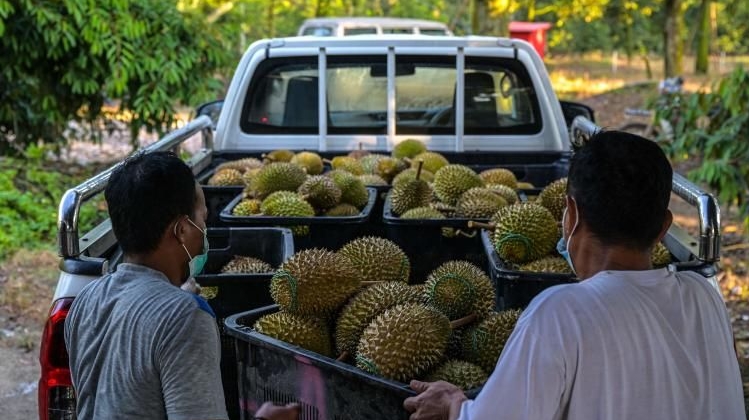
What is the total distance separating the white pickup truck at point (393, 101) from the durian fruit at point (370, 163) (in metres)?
0.35

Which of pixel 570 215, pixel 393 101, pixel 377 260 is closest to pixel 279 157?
pixel 393 101

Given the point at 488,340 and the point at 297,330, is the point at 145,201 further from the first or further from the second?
the point at 488,340

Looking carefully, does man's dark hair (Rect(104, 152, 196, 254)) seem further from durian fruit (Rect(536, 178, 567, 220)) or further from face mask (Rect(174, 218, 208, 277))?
durian fruit (Rect(536, 178, 567, 220))

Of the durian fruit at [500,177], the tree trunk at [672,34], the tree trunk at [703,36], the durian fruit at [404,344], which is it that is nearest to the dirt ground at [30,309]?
the durian fruit at [500,177]

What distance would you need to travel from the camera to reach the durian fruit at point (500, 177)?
4.38 metres

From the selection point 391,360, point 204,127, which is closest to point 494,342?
point 391,360

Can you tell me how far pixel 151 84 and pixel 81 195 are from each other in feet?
24.1

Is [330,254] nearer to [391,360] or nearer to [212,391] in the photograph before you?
[391,360]

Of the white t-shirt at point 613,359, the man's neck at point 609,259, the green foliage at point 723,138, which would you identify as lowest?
the green foliage at point 723,138

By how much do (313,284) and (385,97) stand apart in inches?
119

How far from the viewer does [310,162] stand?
4719 millimetres

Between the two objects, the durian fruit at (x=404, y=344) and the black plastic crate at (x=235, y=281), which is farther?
the black plastic crate at (x=235, y=281)

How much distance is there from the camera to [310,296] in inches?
102

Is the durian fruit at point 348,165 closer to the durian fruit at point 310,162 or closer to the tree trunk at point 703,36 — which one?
the durian fruit at point 310,162
